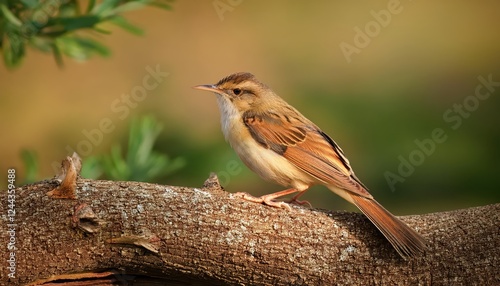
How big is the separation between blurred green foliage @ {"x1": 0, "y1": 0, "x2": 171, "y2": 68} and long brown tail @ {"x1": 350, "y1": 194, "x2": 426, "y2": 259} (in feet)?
4.23

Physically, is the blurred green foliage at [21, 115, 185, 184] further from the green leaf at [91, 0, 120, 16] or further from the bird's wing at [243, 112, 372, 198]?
the green leaf at [91, 0, 120, 16]

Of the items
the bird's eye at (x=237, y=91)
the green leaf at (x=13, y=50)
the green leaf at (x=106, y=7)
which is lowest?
the green leaf at (x=13, y=50)

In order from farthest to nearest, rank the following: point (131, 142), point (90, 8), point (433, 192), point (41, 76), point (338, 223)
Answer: point (41, 76) → point (433, 192) → point (131, 142) → point (90, 8) → point (338, 223)

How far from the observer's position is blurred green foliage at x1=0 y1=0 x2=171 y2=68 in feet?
11.5

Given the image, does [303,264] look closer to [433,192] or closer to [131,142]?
[131,142]

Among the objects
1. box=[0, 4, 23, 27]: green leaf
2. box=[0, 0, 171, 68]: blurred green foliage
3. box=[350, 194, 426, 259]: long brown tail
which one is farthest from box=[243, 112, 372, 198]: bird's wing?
box=[0, 4, 23, 27]: green leaf

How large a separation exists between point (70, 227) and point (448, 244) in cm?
141

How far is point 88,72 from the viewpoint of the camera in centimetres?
838

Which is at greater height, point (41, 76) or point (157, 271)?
point (41, 76)

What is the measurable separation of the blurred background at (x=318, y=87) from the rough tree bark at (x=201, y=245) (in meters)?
2.37

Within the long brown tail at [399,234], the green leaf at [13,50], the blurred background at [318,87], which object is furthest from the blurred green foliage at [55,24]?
the blurred background at [318,87]

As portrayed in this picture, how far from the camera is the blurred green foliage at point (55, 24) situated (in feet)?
11.5

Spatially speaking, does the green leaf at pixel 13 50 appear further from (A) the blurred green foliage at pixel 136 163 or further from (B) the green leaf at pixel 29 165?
(A) the blurred green foliage at pixel 136 163

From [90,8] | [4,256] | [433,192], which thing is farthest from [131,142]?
[433,192]
